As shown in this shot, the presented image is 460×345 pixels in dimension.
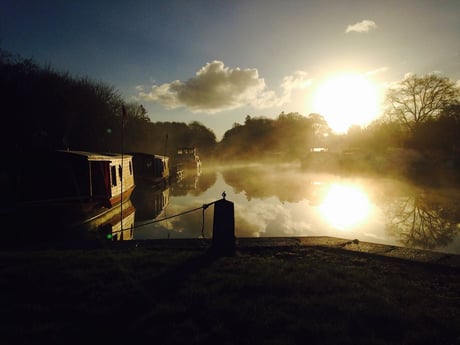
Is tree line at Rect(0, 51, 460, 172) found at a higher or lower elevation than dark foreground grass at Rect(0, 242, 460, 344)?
higher

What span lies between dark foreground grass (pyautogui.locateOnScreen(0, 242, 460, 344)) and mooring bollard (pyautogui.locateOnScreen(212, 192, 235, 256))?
33 centimetres

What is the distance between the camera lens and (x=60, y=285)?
17.1 feet

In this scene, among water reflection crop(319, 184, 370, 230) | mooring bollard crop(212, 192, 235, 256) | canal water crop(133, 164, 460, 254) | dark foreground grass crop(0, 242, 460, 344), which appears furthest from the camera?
water reflection crop(319, 184, 370, 230)

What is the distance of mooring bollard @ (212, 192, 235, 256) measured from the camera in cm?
709

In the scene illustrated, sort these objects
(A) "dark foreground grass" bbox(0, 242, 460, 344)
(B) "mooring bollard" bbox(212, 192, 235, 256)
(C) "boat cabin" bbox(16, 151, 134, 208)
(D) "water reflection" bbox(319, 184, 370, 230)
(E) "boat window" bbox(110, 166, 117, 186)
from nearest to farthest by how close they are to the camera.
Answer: (A) "dark foreground grass" bbox(0, 242, 460, 344), (B) "mooring bollard" bbox(212, 192, 235, 256), (C) "boat cabin" bbox(16, 151, 134, 208), (D) "water reflection" bbox(319, 184, 370, 230), (E) "boat window" bbox(110, 166, 117, 186)

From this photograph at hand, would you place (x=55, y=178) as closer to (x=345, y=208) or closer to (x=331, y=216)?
(x=331, y=216)

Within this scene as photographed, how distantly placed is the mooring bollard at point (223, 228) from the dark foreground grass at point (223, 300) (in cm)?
33

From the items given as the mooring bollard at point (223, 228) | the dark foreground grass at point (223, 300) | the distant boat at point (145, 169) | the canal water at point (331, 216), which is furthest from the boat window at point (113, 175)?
the mooring bollard at point (223, 228)

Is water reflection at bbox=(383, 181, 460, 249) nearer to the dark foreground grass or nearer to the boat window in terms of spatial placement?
the dark foreground grass

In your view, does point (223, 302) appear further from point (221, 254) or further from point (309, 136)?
point (309, 136)

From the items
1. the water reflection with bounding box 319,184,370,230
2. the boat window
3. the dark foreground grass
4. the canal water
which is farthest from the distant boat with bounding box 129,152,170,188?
the dark foreground grass

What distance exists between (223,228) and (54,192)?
30.2ft

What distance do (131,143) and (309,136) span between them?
59841mm

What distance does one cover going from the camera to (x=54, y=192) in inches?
486
